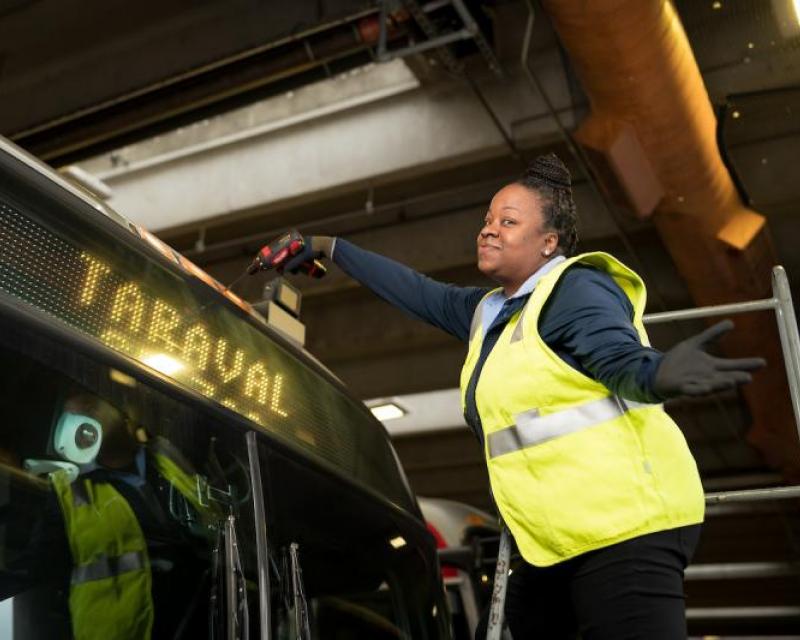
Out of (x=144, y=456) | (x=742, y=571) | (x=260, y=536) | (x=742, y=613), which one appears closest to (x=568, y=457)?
(x=260, y=536)

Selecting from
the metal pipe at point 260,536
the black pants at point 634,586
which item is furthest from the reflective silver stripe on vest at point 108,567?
the black pants at point 634,586

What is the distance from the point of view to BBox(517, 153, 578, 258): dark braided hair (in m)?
2.16

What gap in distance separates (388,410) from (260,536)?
8.35 m

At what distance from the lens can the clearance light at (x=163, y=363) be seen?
1.88 m

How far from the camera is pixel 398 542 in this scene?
272cm

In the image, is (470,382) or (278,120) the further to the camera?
(278,120)

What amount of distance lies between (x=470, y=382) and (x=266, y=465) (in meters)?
0.55

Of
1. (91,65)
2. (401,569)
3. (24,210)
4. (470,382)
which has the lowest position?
(401,569)

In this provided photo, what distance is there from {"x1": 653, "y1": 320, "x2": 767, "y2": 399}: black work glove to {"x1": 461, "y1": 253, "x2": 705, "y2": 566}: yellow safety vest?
277 millimetres

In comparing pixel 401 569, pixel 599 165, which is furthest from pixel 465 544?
pixel 401 569

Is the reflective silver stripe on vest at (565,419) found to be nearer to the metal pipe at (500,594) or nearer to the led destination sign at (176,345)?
the metal pipe at (500,594)

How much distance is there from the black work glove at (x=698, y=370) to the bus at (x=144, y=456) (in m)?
1.00

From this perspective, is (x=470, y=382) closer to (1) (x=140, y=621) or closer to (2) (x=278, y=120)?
(1) (x=140, y=621)

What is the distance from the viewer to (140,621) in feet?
5.52
